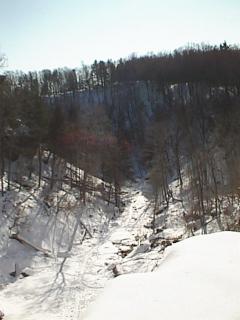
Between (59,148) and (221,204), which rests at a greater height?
A: (59,148)

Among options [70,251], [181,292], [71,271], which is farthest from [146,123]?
[181,292]

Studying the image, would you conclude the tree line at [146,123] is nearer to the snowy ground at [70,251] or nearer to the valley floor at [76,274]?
the snowy ground at [70,251]

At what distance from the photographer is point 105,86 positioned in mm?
95438

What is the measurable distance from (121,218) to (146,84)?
56.3 meters

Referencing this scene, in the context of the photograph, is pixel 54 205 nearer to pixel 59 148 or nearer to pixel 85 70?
pixel 59 148

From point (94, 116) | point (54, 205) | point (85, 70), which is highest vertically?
point (85, 70)

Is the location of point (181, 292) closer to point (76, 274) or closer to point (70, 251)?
point (76, 274)

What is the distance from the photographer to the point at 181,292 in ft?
30.1

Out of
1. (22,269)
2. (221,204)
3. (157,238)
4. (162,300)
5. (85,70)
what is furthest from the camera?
(85,70)

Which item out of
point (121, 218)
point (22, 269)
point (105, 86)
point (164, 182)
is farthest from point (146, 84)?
point (22, 269)

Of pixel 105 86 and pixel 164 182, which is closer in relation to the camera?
pixel 164 182

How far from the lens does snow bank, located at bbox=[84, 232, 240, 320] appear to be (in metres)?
8.09

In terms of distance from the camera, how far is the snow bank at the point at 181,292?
809 centimetres

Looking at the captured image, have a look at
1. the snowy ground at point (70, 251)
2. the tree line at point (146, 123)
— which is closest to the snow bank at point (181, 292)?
the snowy ground at point (70, 251)
